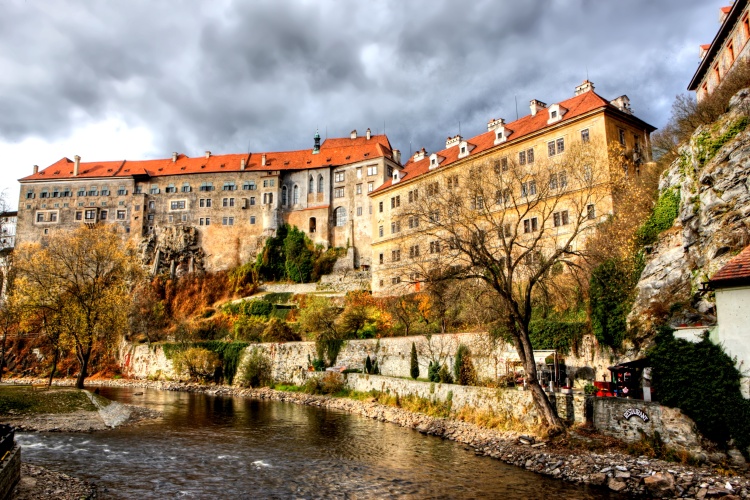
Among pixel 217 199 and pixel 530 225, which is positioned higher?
pixel 217 199

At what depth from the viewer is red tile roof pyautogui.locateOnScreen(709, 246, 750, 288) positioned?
1234 centimetres

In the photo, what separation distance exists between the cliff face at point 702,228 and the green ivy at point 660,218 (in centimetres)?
62

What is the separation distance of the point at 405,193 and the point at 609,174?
20.3 meters

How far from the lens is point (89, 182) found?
67188 millimetres

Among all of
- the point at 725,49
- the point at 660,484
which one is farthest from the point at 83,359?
the point at 725,49

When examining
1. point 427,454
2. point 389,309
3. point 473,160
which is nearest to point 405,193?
point 473,160

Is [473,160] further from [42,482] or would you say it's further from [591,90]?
[42,482]

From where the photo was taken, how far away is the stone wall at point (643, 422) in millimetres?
13211

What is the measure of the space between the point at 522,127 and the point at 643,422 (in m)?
26.5

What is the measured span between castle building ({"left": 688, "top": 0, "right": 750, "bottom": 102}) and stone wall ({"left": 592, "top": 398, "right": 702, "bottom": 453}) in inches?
638

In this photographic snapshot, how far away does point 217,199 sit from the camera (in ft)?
212

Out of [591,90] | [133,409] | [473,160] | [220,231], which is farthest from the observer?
[220,231]

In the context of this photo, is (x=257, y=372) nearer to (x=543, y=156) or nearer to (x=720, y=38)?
(x=543, y=156)

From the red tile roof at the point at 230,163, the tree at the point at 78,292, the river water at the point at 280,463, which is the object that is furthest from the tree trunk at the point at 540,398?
the red tile roof at the point at 230,163
